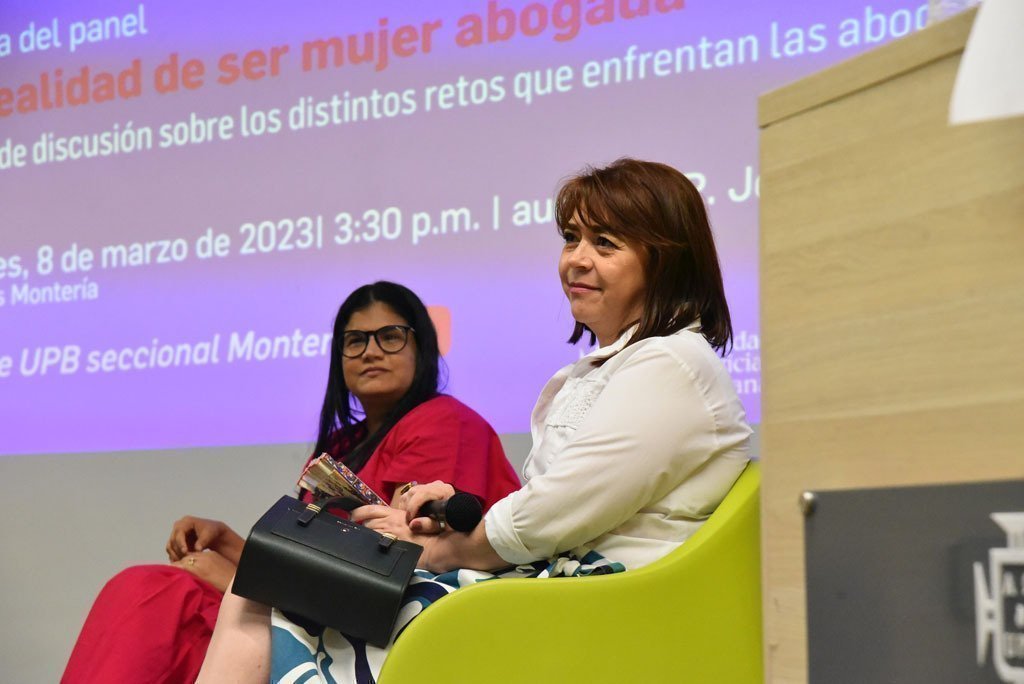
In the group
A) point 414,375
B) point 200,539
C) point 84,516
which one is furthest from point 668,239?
point 84,516

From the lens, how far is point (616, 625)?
1639 millimetres

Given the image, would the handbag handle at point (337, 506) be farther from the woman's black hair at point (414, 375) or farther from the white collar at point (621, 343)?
the woman's black hair at point (414, 375)

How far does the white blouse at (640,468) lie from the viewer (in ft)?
5.69

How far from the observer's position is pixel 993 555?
979mm

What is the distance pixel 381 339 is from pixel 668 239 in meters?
0.92

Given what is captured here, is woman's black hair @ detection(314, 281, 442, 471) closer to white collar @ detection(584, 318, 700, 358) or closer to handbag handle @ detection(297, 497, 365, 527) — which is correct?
handbag handle @ detection(297, 497, 365, 527)

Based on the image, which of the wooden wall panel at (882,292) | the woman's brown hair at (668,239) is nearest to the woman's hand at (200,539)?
the woman's brown hair at (668,239)

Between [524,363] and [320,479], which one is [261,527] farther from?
[524,363]

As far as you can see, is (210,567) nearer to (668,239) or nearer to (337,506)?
(337,506)

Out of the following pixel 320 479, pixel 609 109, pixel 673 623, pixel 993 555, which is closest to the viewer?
pixel 993 555

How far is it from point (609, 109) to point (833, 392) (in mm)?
2054

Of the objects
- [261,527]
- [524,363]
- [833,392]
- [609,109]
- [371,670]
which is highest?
[609,109]

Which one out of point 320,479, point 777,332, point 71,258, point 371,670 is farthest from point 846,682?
point 71,258

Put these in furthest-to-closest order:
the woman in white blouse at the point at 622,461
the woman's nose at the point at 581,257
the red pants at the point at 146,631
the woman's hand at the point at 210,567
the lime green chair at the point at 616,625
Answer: the woman's hand at the point at 210,567 < the red pants at the point at 146,631 < the woman's nose at the point at 581,257 < the woman in white blouse at the point at 622,461 < the lime green chair at the point at 616,625
